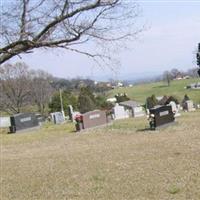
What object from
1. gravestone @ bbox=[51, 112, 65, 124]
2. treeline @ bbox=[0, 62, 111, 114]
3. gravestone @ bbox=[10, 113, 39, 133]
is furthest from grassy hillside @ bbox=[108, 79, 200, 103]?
gravestone @ bbox=[10, 113, 39, 133]

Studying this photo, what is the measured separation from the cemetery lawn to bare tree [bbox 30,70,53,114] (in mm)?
31345

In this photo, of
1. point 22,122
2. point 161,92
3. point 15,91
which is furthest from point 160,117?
point 161,92

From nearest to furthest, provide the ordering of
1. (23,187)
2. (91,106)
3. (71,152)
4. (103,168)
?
1. (23,187)
2. (103,168)
3. (71,152)
4. (91,106)

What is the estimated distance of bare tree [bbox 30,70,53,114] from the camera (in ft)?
169

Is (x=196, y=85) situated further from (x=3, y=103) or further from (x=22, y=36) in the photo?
(x=22, y=36)

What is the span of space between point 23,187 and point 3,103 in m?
41.5

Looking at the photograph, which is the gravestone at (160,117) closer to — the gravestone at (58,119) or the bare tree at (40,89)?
the gravestone at (58,119)

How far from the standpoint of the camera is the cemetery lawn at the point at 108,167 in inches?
353

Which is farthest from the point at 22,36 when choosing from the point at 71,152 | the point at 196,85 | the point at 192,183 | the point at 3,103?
the point at 196,85

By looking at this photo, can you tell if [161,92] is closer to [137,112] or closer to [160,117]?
[137,112]

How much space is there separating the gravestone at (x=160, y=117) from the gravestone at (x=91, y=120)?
13.0 ft

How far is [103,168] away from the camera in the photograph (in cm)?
1177

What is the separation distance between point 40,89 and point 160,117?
31.8 m

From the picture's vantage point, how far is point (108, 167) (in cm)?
1181
